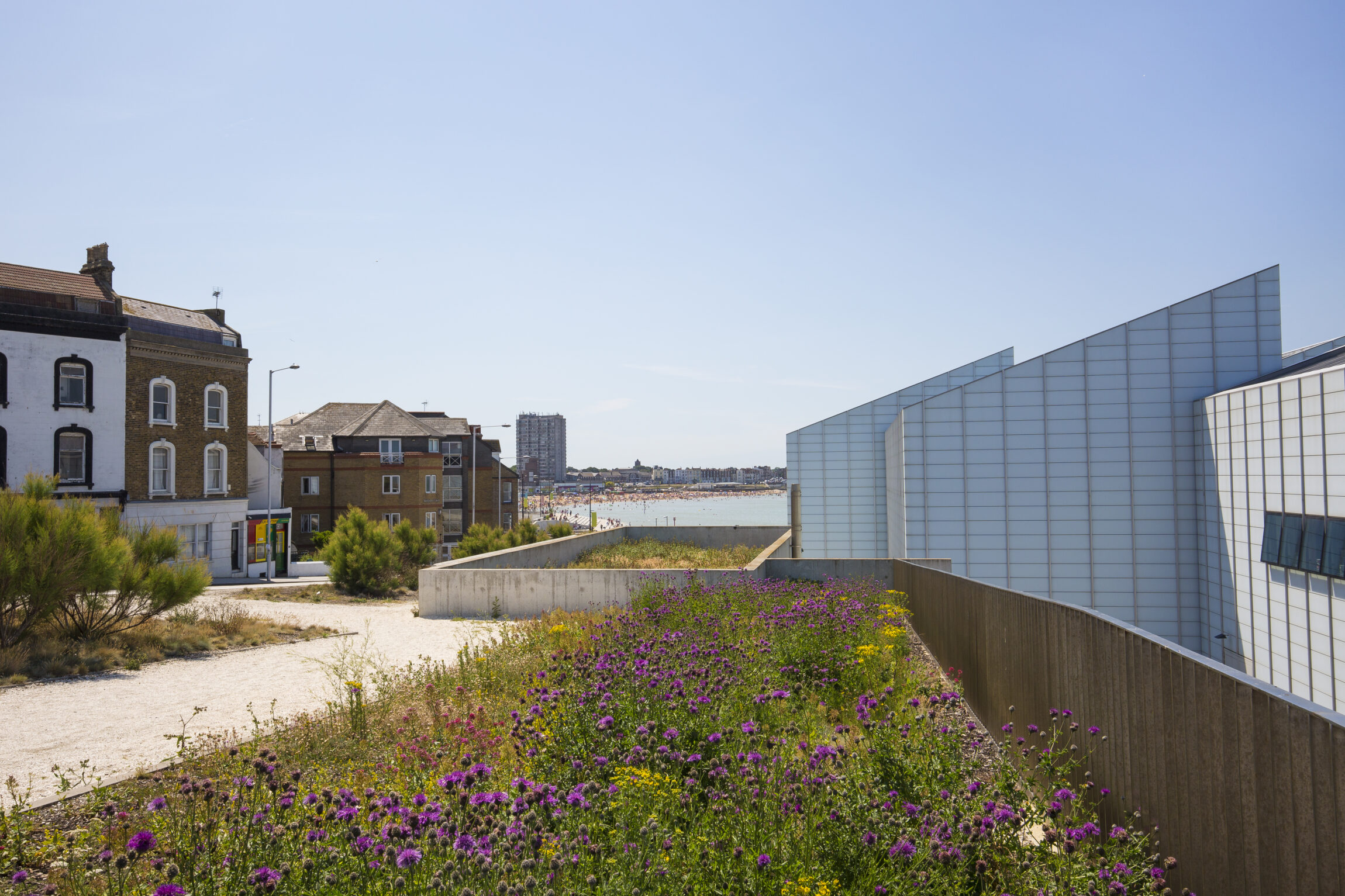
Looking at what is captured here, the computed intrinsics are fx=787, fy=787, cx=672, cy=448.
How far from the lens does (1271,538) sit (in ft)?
68.4

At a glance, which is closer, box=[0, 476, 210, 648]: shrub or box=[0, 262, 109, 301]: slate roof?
box=[0, 476, 210, 648]: shrub

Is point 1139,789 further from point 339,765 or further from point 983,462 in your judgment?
point 983,462

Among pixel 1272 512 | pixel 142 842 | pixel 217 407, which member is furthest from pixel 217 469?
pixel 1272 512

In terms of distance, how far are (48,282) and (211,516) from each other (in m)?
10.3

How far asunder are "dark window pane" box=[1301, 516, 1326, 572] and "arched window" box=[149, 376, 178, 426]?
37029mm

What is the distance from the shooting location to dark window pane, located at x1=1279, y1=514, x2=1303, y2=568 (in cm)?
1922

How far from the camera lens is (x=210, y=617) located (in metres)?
15.8

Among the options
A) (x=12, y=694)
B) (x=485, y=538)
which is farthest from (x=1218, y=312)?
(x=12, y=694)

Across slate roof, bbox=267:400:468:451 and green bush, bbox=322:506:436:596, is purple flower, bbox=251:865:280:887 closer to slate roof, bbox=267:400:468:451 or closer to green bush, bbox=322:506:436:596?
green bush, bbox=322:506:436:596

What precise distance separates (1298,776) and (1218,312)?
95.2 feet

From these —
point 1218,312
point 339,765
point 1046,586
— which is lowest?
point 1046,586

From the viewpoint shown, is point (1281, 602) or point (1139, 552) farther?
point (1139, 552)

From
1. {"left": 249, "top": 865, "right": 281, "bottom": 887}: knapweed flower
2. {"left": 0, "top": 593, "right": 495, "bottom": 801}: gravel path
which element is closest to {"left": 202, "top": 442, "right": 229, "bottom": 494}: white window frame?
{"left": 0, "top": 593, "right": 495, "bottom": 801}: gravel path

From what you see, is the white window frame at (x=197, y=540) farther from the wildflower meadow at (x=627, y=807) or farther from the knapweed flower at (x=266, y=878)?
the knapweed flower at (x=266, y=878)
